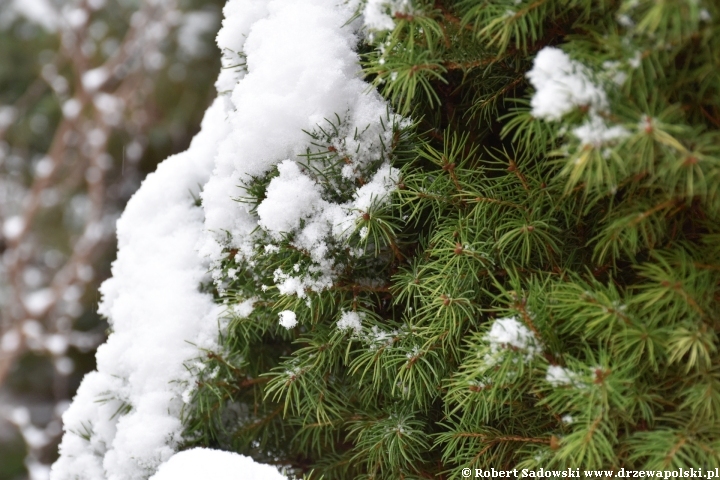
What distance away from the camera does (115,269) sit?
2.91 ft

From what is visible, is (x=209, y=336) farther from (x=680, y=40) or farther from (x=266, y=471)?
(x=680, y=40)

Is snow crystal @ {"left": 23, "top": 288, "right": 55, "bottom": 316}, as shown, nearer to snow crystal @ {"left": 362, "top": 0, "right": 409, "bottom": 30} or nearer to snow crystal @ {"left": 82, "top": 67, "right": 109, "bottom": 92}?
snow crystal @ {"left": 82, "top": 67, "right": 109, "bottom": 92}

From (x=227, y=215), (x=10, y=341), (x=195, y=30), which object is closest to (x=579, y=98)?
(x=227, y=215)

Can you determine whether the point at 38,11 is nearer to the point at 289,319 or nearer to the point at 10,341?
the point at 10,341

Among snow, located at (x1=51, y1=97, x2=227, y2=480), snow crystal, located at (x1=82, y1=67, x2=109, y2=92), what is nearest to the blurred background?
snow crystal, located at (x1=82, y1=67, x2=109, y2=92)

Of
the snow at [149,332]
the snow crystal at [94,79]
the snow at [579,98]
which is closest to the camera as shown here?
the snow at [579,98]

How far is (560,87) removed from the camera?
444mm

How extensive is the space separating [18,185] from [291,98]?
10.8ft

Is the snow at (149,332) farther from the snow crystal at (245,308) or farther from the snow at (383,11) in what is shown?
the snow at (383,11)

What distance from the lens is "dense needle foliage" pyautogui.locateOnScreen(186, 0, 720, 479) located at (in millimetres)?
445

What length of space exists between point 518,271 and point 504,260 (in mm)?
31

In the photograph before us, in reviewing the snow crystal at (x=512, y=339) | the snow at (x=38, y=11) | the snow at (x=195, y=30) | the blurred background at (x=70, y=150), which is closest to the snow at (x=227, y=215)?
the snow crystal at (x=512, y=339)

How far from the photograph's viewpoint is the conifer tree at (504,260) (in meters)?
0.45

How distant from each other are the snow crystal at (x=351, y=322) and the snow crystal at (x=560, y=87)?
32 centimetres
